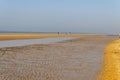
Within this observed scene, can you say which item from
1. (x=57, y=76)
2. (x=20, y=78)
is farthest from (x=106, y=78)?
(x=20, y=78)

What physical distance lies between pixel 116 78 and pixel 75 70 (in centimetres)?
311

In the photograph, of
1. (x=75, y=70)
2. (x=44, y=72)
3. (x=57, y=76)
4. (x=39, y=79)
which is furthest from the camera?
(x=75, y=70)

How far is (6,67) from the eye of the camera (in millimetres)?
14227

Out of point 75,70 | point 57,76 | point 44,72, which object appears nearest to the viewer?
point 57,76

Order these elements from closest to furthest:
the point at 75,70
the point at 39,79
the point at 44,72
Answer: the point at 39,79, the point at 44,72, the point at 75,70

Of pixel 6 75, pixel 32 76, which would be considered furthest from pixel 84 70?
pixel 6 75

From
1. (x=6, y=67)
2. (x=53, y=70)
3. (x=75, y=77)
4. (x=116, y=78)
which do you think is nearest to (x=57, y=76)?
(x=75, y=77)

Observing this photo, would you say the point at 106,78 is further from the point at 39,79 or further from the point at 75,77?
the point at 39,79

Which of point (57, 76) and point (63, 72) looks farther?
point (63, 72)

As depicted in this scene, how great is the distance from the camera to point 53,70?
13.8 m

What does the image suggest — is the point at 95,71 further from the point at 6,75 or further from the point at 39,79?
the point at 6,75

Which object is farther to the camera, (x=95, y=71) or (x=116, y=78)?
(x=95, y=71)

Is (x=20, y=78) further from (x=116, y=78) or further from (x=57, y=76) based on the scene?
(x=116, y=78)

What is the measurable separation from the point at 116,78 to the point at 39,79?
11.6 ft
